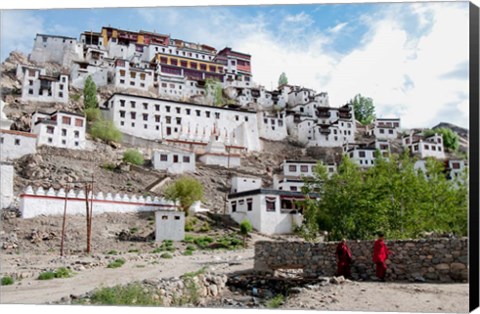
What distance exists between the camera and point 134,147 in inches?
1113

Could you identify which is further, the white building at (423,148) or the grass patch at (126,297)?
the white building at (423,148)

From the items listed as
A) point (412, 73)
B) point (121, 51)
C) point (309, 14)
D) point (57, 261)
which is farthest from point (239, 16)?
point (121, 51)

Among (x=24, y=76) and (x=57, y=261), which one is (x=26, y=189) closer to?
(x=57, y=261)

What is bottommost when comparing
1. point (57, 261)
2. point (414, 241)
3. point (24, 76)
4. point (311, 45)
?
point (57, 261)

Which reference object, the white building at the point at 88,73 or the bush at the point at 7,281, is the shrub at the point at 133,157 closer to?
the white building at the point at 88,73

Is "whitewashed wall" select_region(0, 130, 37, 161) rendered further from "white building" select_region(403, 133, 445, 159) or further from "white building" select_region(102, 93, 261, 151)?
"white building" select_region(403, 133, 445, 159)

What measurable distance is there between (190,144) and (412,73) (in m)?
22.3

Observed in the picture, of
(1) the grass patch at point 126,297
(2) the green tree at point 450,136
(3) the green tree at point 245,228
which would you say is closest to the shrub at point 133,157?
(3) the green tree at point 245,228

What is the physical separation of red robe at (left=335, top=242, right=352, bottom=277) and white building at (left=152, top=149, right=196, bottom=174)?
1794 centimetres

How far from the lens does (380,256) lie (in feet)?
24.6

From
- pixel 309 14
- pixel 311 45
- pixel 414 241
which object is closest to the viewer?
pixel 414 241

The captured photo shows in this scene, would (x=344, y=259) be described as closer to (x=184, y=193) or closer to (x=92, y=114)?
(x=184, y=193)

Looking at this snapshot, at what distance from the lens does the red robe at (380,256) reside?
7.48 m

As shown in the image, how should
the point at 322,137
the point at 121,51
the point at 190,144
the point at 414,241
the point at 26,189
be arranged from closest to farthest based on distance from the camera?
the point at 414,241 → the point at 26,189 → the point at 190,144 → the point at 322,137 → the point at 121,51
